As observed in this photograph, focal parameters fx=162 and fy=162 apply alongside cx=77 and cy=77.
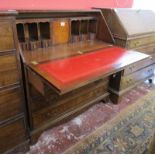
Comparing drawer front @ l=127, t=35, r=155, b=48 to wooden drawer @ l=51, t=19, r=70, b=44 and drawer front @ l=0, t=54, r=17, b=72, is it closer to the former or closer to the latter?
wooden drawer @ l=51, t=19, r=70, b=44

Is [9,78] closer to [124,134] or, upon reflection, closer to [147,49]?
[124,134]

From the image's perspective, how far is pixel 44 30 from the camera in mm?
1658

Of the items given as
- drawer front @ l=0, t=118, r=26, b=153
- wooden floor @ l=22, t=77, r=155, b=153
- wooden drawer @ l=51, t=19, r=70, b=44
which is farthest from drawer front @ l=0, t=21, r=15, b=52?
wooden floor @ l=22, t=77, r=155, b=153

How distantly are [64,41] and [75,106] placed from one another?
71 cm

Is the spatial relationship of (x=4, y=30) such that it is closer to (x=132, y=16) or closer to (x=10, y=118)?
(x=10, y=118)

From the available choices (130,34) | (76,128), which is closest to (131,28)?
(130,34)

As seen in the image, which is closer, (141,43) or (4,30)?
(4,30)

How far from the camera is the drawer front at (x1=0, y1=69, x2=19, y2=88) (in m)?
1.05

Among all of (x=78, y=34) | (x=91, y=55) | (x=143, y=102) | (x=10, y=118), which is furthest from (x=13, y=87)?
(x=143, y=102)


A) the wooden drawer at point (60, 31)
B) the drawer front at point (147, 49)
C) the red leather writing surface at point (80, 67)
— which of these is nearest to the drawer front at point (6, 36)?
the red leather writing surface at point (80, 67)

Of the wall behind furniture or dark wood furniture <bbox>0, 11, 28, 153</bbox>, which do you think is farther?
the wall behind furniture

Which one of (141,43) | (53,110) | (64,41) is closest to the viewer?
(53,110)

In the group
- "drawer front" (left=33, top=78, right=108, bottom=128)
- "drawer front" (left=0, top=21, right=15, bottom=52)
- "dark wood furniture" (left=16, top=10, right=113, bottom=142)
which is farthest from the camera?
"drawer front" (left=33, top=78, right=108, bottom=128)

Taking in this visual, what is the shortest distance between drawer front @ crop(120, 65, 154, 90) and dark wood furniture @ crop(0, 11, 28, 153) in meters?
1.24
